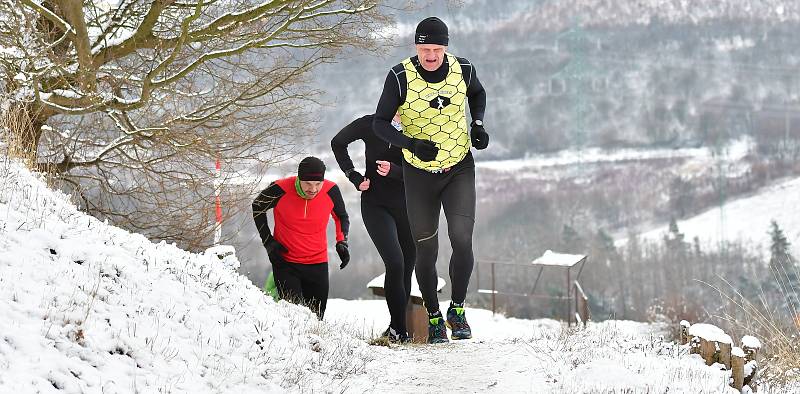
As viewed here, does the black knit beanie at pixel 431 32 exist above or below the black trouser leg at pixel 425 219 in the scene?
above

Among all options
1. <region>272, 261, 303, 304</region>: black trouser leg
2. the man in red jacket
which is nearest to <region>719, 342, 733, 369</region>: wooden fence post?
the man in red jacket

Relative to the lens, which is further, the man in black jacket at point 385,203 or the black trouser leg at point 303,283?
the black trouser leg at point 303,283

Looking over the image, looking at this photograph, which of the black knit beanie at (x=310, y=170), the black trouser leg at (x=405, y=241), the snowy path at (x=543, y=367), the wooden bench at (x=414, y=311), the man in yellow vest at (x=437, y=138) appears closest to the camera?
the snowy path at (x=543, y=367)

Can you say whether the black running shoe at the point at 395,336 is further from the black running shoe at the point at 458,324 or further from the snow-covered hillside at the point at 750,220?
the snow-covered hillside at the point at 750,220

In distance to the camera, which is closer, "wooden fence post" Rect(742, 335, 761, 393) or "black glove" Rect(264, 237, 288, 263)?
"wooden fence post" Rect(742, 335, 761, 393)

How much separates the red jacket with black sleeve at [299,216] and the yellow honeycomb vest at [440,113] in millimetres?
1657

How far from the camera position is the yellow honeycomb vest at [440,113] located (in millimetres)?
5691

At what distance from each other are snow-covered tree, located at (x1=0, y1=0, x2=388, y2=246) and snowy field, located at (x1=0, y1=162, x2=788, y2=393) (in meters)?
3.74

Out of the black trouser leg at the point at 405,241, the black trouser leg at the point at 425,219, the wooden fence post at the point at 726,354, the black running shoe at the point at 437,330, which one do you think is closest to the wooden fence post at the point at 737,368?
the wooden fence post at the point at 726,354

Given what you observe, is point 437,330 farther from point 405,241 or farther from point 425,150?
point 425,150

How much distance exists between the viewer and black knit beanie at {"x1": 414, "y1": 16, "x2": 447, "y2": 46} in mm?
5539

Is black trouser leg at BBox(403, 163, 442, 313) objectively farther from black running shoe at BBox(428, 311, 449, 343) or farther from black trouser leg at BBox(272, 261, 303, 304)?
black trouser leg at BBox(272, 261, 303, 304)

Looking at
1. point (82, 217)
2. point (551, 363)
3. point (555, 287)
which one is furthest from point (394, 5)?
point (555, 287)

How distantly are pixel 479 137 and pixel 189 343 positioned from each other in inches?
98.8
